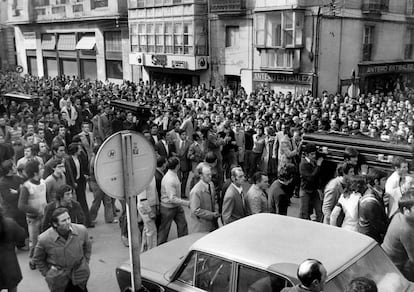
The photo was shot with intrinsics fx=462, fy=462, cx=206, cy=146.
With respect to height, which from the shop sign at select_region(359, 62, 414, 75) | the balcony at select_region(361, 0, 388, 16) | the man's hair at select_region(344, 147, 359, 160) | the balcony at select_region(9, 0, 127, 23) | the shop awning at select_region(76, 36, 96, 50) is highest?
the balcony at select_region(9, 0, 127, 23)

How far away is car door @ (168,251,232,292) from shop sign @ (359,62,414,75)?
2296 cm

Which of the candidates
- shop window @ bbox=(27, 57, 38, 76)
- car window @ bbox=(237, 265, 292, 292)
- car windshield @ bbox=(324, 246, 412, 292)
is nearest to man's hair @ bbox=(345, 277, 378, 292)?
car windshield @ bbox=(324, 246, 412, 292)

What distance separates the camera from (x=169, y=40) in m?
28.5

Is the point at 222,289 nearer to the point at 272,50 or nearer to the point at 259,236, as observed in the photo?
the point at 259,236

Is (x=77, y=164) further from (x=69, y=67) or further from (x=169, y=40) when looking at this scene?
(x=69, y=67)

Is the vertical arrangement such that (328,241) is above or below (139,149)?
below

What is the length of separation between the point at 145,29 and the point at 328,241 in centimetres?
2797

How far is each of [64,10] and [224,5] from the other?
18.7 m

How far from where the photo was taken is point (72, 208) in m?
6.34

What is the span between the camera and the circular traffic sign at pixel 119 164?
3.73 metres

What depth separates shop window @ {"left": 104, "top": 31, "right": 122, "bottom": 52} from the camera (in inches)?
1345

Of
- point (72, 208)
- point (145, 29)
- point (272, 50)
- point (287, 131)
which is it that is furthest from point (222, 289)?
point (145, 29)

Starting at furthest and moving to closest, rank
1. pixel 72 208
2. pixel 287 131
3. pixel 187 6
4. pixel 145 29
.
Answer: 1. pixel 145 29
2. pixel 187 6
3. pixel 287 131
4. pixel 72 208

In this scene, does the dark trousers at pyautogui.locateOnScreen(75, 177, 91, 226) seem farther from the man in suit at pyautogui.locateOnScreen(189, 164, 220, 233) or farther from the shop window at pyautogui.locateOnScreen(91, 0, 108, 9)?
the shop window at pyautogui.locateOnScreen(91, 0, 108, 9)
